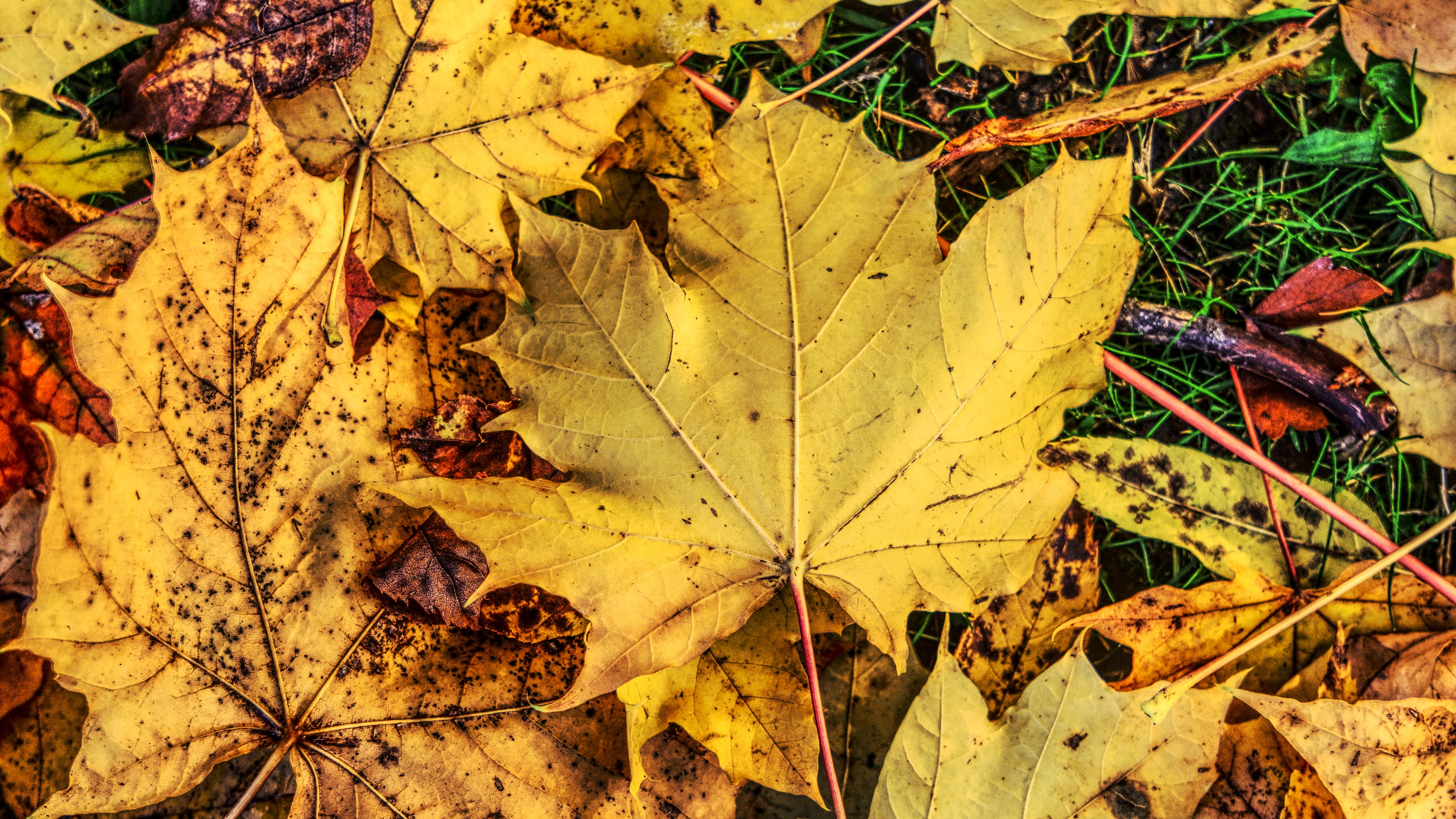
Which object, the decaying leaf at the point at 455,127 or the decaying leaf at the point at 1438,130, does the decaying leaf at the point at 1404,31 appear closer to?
the decaying leaf at the point at 1438,130

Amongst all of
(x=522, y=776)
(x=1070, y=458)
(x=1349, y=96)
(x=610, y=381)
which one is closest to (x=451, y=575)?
(x=522, y=776)

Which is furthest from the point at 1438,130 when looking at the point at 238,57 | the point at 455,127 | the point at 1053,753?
the point at 238,57

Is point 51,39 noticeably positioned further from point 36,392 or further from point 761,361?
point 761,361

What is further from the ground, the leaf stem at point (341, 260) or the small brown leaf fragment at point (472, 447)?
the leaf stem at point (341, 260)

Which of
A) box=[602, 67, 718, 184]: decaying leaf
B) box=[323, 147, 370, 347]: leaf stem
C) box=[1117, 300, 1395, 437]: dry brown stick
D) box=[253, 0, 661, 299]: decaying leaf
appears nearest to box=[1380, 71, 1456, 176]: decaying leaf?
box=[1117, 300, 1395, 437]: dry brown stick

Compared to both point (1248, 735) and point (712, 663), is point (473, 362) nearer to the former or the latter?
point (712, 663)

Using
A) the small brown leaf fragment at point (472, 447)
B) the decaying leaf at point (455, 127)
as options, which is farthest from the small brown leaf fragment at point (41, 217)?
the small brown leaf fragment at point (472, 447)
